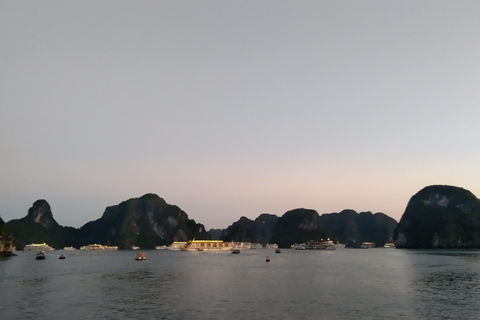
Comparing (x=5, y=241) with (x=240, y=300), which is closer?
(x=240, y=300)

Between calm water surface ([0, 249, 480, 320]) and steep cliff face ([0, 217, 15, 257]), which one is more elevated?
steep cliff face ([0, 217, 15, 257])

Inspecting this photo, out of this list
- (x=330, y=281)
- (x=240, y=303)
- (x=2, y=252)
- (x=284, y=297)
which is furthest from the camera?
(x=2, y=252)

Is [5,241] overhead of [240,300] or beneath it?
overhead

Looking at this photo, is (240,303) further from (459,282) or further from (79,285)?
(459,282)

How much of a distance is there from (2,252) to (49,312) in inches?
6911

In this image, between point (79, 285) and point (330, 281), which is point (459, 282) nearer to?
point (330, 281)

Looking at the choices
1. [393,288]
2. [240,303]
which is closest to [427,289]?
[393,288]

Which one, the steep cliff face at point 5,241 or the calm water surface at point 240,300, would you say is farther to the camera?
the steep cliff face at point 5,241

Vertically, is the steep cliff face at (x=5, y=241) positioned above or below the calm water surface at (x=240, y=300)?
above

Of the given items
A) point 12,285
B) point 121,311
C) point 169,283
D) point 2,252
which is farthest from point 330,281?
point 2,252

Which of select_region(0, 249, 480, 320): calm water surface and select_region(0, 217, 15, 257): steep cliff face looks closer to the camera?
select_region(0, 249, 480, 320): calm water surface

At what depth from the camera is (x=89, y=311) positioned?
45.0 metres

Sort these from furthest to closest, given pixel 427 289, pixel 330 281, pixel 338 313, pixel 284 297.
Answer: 1. pixel 330 281
2. pixel 427 289
3. pixel 284 297
4. pixel 338 313

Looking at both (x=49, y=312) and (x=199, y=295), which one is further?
(x=199, y=295)
